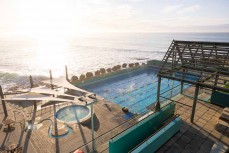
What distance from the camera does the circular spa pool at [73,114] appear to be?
675 inches

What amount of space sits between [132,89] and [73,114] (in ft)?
48.3

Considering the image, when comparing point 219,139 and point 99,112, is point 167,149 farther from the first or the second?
point 99,112

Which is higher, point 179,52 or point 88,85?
point 179,52

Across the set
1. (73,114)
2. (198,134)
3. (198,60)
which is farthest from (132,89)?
(198,134)

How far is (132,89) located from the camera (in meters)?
30.5

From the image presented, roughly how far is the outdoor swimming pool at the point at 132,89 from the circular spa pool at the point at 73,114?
617 centimetres

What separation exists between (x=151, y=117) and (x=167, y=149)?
239 centimetres

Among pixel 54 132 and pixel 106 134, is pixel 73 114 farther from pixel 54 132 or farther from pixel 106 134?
→ pixel 106 134

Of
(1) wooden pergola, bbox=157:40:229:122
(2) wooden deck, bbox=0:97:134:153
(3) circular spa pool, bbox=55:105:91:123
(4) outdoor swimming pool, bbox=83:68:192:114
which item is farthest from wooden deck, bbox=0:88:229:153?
(4) outdoor swimming pool, bbox=83:68:192:114

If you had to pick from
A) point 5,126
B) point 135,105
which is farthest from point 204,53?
point 5,126

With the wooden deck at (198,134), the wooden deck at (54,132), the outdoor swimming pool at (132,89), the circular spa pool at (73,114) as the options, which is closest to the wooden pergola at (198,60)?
the wooden deck at (198,134)

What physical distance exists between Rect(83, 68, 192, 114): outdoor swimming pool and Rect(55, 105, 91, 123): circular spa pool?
20.2 feet

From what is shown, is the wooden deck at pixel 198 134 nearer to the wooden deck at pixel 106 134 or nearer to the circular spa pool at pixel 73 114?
the wooden deck at pixel 106 134

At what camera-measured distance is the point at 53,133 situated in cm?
1451
